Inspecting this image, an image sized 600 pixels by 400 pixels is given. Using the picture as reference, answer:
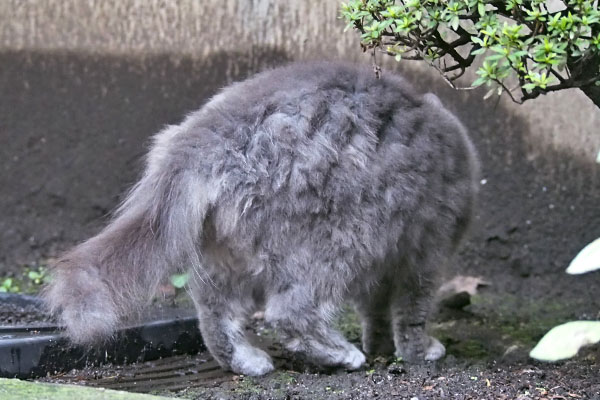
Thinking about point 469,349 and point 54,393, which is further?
point 469,349

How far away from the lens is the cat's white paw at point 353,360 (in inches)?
138

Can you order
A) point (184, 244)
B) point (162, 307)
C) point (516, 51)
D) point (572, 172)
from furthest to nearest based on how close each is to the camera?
1. point (572, 172)
2. point (162, 307)
3. point (184, 244)
4. point (516, 51)

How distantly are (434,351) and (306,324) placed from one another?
750 millimetres

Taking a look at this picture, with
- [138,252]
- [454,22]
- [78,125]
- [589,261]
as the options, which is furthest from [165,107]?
[589,261]

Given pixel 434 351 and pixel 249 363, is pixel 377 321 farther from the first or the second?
pixel 249 363

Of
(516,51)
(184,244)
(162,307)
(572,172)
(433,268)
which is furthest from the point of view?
(572,172)

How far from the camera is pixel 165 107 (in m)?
4.91

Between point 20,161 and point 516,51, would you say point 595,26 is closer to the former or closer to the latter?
point 516,51

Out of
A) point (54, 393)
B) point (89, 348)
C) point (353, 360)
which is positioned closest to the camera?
point (54, 393)

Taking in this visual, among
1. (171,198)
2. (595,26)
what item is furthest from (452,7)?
(171,198)

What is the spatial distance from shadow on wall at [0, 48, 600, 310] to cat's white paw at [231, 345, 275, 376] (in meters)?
1.78

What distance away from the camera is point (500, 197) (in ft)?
16.1

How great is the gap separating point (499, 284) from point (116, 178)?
7.75ft

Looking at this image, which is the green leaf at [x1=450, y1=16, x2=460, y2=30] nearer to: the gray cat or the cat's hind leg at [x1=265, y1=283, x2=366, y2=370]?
the gray cat
